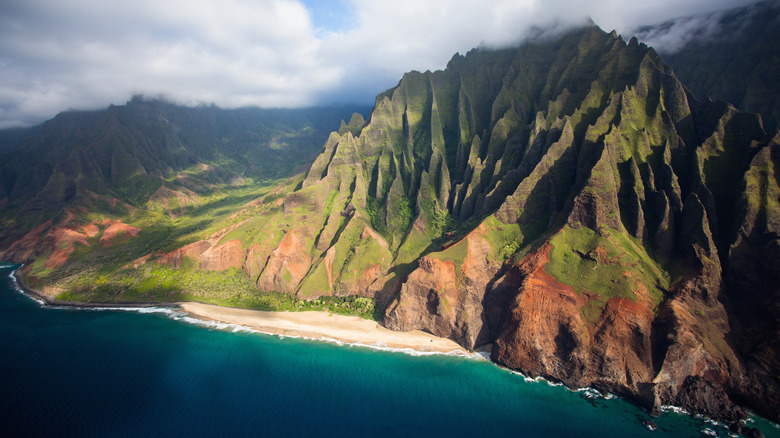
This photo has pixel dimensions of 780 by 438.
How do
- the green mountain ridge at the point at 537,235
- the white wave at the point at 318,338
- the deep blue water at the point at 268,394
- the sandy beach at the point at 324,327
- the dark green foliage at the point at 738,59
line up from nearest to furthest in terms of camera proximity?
the deep blue water at the point at 268,394
the green mountain ridge at the point at 537,235
the white wave at the point at 318,338
the sandy beach at the point at 324,327
the dark green foliage at the point at 738,59

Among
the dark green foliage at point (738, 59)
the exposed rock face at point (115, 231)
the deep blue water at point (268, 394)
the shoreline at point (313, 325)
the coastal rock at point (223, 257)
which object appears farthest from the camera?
the exposed rock face at point (115, 231)

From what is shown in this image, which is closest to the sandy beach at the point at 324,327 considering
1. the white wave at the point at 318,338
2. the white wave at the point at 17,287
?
the white wave at the point at 318,338

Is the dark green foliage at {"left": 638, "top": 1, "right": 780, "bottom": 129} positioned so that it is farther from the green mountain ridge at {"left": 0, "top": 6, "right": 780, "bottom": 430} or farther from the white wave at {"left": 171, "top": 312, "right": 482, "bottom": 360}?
the white wave at {"left": 171, "top": 312, "right": 482, "bottom": 360}

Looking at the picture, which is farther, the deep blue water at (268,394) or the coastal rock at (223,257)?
the coastal rock at (223,257)

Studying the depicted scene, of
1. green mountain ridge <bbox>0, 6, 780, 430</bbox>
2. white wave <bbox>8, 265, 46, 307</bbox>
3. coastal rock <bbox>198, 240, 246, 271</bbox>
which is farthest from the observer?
coastal rock <bbox>198, 240, 246, 271</bbox>

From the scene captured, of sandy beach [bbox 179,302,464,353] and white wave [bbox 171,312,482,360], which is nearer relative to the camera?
white wave [bbox 171,312,482,360]

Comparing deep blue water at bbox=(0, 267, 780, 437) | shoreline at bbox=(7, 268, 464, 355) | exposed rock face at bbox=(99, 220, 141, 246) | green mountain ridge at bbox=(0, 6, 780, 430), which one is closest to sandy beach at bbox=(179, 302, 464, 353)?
shoreline at bbox=(7, 268, 464, 355)

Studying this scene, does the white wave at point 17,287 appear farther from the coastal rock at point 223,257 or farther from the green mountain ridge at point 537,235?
the coastal rock at point 223,257

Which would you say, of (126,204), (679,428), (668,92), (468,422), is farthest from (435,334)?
(126,204)
